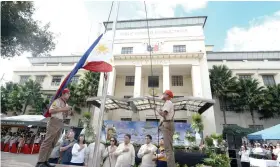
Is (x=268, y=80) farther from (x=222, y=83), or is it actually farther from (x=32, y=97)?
(x=32, y=97)

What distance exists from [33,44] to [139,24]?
15.2m

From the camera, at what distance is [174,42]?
19.3 m

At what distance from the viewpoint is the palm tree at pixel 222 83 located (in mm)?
19344

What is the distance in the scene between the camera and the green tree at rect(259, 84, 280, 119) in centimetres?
1825

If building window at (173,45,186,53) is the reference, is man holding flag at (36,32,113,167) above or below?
below

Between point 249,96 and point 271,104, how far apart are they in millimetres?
2460

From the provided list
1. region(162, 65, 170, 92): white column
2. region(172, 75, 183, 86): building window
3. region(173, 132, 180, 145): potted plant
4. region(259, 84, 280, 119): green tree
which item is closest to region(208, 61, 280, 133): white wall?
region(259, 84, 280, 119): green tree

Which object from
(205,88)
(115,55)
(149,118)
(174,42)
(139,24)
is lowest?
(149,118)

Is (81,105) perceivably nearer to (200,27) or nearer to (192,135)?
(192,135)

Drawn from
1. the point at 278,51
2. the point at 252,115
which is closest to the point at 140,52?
the point at 252,115

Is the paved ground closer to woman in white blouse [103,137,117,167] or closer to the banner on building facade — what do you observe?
woman in white blouse [103,137,117,167]

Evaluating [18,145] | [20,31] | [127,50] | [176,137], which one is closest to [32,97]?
[18,145]

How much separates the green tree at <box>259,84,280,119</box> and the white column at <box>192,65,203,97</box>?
8533mm

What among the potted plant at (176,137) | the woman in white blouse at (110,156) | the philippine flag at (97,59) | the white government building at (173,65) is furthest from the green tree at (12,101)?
the philippine flag at (97,59)
